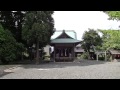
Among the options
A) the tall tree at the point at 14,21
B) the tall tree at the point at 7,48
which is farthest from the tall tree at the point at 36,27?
the tall tree at the point at 7,48

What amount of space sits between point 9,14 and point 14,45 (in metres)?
6.04

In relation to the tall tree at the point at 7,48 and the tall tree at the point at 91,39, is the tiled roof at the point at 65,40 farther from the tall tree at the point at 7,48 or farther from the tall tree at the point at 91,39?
the tall tree at the point at 91,39

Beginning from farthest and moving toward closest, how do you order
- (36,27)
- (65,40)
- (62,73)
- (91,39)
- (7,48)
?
1. (91,39)
2. (65,40)
3. (36,27)
4. (7,48)
5. (62,73)

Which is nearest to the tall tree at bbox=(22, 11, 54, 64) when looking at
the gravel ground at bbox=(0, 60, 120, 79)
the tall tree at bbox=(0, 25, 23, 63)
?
the tall tree at bbox=(0, 25, 23, 63)

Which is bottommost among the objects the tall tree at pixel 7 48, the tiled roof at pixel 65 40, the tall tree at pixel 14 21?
the tall tree at pixel 7 48

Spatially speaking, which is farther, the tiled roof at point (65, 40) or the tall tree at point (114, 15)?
the tiled roof at point (65, 40)

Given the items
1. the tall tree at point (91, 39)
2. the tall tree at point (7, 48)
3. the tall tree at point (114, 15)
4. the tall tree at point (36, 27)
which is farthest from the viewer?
the tall tree at point (91, 39)

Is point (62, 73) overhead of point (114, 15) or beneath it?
beneath

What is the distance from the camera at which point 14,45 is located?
2736 cm

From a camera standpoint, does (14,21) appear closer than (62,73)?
No

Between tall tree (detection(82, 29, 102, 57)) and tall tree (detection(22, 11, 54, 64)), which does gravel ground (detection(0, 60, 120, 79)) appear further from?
tall tree (detection(82, 29, 102, 57))

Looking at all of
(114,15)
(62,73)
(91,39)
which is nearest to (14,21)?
(62,73)

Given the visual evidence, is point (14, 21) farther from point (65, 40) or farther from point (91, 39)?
point (91, 39)
